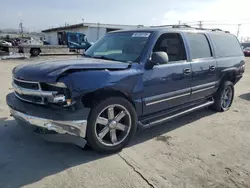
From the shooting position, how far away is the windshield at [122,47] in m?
3.95

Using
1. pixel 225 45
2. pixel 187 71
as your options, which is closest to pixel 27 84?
pixel 187 71

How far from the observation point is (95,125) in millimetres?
3266

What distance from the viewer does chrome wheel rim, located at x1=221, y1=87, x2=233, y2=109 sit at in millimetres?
5898

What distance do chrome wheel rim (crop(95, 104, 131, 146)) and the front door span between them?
43 centimetres

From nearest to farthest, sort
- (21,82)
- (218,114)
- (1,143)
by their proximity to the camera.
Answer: (21,82) → (1,143) → (218,114)

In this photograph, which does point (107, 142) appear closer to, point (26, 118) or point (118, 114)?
point (118, 114)

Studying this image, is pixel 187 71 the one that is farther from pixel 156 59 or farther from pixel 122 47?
pixel 122 47

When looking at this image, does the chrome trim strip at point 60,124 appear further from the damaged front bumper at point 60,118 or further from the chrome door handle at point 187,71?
the chrome door handle at point 187,71

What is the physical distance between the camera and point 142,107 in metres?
3.79

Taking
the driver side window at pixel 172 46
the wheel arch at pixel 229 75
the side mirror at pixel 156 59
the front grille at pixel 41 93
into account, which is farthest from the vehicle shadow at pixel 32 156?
the wheel arch at pixel 229 75

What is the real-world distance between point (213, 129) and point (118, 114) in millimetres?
2246

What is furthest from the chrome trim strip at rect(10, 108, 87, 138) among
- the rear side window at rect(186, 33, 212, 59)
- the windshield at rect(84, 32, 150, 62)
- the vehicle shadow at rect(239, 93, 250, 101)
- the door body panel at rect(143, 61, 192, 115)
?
the vehicle shadow at rect(239, 93, 250, 101)

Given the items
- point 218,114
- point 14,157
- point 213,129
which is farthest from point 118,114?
point 218,114

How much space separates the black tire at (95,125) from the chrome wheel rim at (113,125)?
4cm
